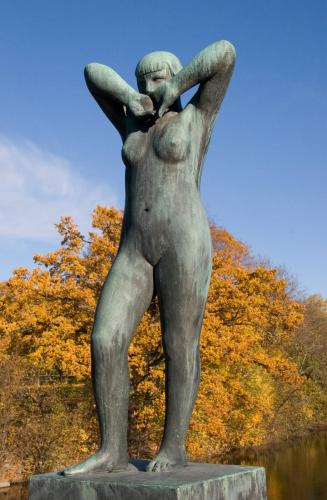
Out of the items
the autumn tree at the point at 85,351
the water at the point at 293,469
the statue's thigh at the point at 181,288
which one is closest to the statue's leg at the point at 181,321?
the statue's thigh at the point at 181,288

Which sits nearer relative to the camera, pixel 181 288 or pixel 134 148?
pixel 181 288

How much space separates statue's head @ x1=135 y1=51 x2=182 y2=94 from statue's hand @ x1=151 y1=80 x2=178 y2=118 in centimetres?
12

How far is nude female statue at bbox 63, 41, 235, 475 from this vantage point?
3.49 meters

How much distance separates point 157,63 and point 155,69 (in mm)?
43

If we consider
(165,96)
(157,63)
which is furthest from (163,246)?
(157,63)

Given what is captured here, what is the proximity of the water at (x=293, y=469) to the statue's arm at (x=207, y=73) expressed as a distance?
48.0 ft

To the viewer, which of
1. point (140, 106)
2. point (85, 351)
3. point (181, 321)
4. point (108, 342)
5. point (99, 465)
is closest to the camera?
point (99, 465)

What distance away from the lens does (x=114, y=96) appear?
4090 millimetres

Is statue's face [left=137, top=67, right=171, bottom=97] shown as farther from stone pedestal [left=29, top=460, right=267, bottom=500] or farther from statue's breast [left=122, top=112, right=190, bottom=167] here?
stone pedestal [left=29, top=460, right=267, bottom=500]

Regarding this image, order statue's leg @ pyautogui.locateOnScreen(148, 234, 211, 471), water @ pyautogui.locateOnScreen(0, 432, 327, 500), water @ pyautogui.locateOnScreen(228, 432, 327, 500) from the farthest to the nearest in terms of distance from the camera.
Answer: water @ pyautogui.locateOnScreen(228, 432, 327, 500)
water @ pyautogui.locateOnScreen(0, 432, 327, 500)
statue's leg @ pyautogui.locateOnScreen(148, 234, 211, 471)

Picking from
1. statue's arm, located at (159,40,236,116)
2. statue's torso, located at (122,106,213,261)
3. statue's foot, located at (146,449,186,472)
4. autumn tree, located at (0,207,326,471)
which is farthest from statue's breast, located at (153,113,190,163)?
autumn tree, located at (0,207,326,471)

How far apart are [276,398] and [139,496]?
28.4 metres

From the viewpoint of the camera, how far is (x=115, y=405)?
3492mm

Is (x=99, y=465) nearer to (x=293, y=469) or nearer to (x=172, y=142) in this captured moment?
(x=172, y=142)
